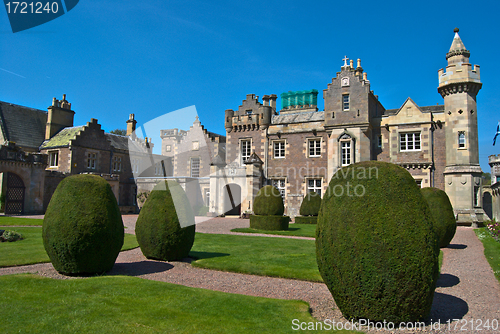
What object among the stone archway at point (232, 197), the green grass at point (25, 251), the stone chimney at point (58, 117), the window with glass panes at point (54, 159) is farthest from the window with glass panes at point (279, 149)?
the stone chimney at point (58, 117)

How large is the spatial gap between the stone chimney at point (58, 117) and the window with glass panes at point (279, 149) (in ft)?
78.2

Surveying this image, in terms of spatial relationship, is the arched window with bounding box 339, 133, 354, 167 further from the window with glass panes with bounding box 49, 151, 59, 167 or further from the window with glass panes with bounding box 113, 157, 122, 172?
the window with glass panes with bounding box 49, 151, 59, 167

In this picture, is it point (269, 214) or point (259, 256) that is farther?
point (269, 214)

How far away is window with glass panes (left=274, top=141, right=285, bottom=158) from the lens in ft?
108

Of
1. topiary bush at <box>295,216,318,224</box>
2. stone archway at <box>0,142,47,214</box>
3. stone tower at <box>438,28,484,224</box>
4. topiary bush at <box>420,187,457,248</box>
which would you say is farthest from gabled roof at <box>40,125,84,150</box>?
stone tower at <box>438,28,484,224</box>

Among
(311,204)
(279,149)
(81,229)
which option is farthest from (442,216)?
(279,149)

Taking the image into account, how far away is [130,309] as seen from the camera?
636 cm

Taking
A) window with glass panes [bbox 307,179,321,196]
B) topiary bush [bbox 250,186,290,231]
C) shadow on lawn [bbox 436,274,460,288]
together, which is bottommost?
shadow on lawn [bbox 436,274,460,288]

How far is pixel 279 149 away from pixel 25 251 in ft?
78.5

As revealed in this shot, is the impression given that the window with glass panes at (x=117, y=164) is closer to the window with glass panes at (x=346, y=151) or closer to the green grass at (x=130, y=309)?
the window with glass panes at (x=346, y=151)

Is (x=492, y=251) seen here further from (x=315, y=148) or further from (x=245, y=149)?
(x=245, y=149)

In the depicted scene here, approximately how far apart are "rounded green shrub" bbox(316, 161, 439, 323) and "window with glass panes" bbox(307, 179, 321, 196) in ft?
82.9

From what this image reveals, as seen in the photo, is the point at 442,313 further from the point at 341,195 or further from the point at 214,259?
the point at 214,259

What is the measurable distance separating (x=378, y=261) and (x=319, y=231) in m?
1.13
